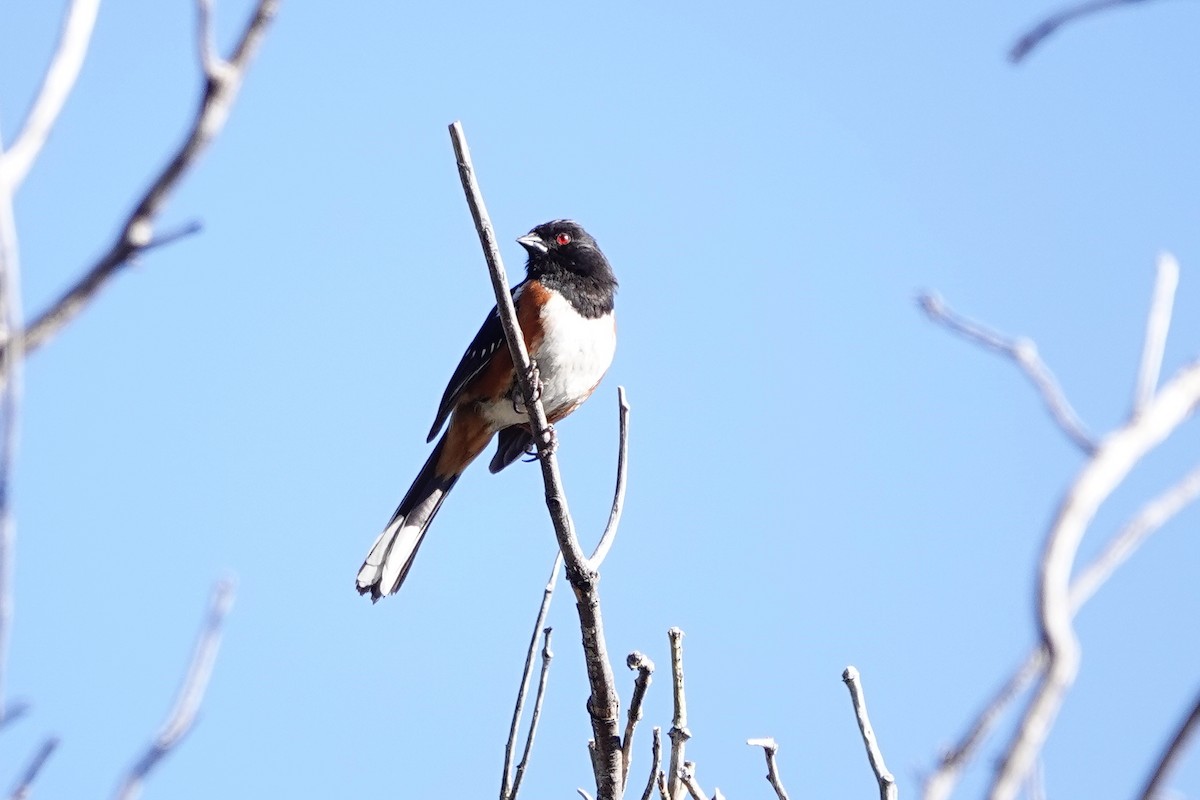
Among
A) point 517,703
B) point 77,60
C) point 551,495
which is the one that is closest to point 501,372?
point 551,495

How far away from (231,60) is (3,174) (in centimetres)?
18

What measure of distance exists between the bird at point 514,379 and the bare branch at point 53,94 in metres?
3.44

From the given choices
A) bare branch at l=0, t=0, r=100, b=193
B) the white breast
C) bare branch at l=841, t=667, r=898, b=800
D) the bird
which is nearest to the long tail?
the bird

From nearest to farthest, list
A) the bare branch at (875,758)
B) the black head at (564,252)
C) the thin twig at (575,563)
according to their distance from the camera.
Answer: the bare branch at (875,758) → the thin twig at (575,563) → the black head at (564,252)

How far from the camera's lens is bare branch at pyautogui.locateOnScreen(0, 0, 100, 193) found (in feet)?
3.09

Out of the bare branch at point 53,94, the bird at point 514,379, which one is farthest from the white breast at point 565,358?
the bare branch at point 53,94

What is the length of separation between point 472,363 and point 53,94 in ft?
12.2

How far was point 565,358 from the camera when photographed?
453 centimetres

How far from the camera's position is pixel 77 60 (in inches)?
39.1

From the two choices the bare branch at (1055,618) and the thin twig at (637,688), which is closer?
the bare branch at (1055,618)

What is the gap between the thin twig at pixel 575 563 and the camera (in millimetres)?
2348

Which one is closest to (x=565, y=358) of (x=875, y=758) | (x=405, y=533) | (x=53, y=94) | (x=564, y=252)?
(x=564, y=252)

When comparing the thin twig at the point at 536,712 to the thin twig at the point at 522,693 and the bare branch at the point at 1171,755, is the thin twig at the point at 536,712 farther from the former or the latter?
the bare branch at the point at 1171,755

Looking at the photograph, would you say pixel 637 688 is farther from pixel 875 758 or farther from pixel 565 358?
pixel 565 358
